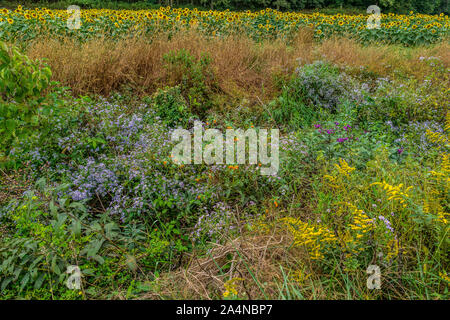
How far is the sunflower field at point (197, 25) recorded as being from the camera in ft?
19.4

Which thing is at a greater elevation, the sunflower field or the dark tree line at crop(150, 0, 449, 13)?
the dark tree line at crop(150, 0, 449, 13)

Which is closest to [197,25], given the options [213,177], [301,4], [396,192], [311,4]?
[213,177]

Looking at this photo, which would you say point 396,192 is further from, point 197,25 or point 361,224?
point 197,25

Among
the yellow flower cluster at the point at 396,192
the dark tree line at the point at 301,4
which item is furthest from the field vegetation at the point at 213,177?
the dark tree line at the point at 301,4

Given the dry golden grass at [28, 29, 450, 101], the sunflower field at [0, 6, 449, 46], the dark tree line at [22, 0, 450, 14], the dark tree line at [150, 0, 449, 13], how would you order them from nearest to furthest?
the dry golden grass at [28, 29, 450, 101], the sunflower field at [0, 6, 449, 46], the dark tree line at [22, 0, 450, 14], the dark tree line at [150, 0, 449, 13]

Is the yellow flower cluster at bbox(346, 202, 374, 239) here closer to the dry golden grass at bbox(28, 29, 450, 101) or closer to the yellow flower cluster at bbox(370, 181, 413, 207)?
the yellow flower cluster at bbox(370, 181, 413, 207)

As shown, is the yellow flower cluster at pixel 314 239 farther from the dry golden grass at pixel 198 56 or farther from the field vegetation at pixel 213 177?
the dry golden grass at pixel 198 56

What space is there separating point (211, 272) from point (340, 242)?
838mm

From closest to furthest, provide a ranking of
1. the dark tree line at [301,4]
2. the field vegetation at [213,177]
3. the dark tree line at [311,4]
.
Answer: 1. the field vegetation at [213,177]
2. the dark tree line at [301,4]
3. the dark tree line at [311,4]

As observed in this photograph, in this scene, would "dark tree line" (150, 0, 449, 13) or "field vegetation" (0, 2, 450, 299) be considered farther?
"dark tree line" (150, 0, 449, 13)

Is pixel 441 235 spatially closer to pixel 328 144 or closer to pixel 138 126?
pixel 328 144

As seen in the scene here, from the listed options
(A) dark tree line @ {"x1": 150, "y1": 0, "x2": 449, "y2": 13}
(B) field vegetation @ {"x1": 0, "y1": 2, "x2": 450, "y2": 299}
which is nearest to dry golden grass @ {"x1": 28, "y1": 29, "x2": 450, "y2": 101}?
(B) field vegetation @ {"x1": 0, "y1": 2, "x2": 450, "y2": 299}

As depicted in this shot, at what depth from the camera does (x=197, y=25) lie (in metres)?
6.86

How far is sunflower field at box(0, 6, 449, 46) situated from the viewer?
5910 millimetres
